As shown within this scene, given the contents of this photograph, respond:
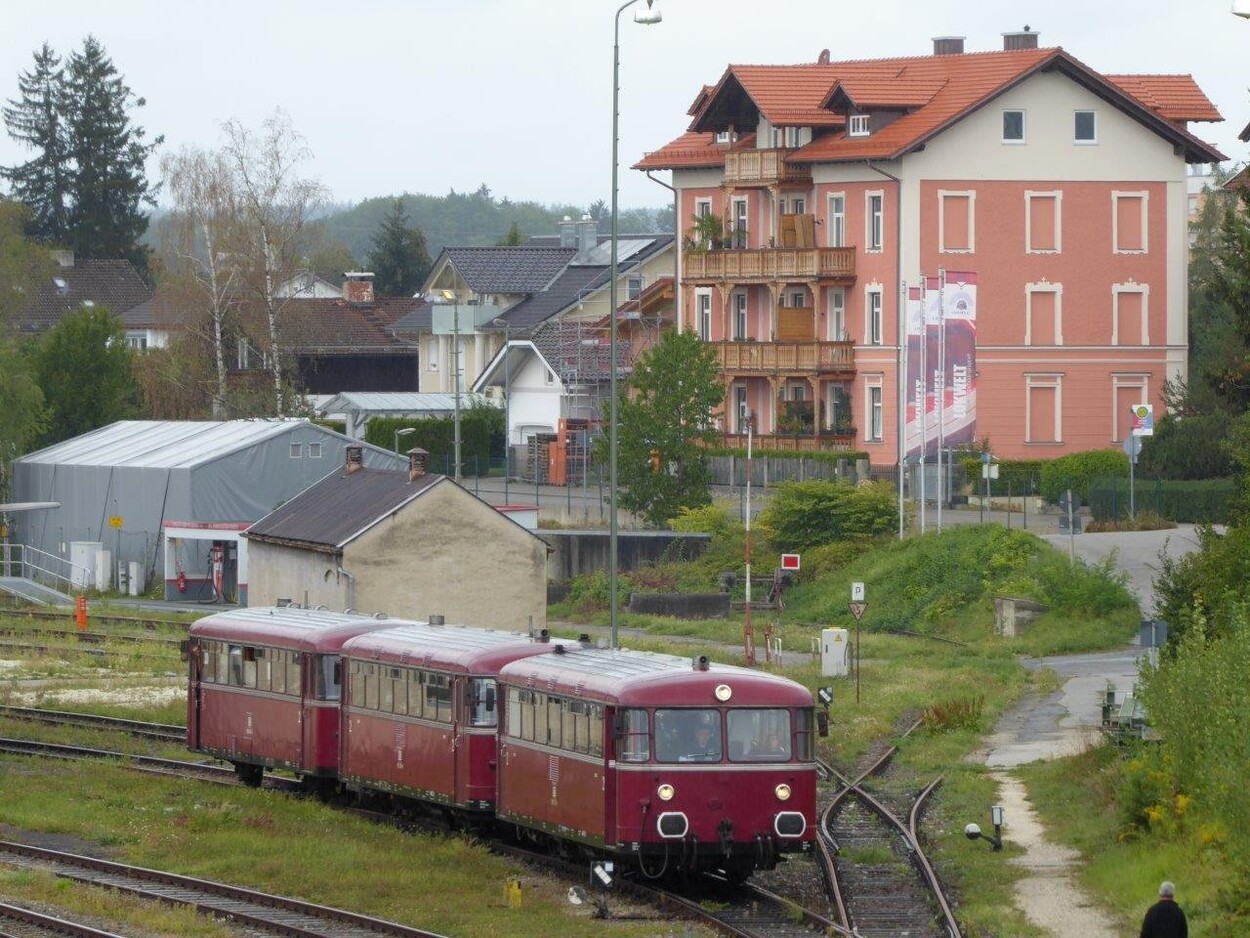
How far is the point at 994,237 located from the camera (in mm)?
70438

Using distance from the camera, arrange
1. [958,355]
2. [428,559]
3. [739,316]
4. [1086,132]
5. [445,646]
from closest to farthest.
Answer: [445,646] → [428,559] → [958,355] → [1086,132] → [739,316]

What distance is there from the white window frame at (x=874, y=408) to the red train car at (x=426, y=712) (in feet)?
143

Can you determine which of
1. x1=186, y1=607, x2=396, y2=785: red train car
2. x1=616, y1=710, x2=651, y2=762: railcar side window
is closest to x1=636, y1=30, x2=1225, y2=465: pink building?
x1=186, y1=607, x2=396, y2=785: red train car

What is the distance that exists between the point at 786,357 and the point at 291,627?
145ft

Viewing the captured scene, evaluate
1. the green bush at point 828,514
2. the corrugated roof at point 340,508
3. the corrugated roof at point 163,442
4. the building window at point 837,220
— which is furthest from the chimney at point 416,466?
the building window at point 837,220

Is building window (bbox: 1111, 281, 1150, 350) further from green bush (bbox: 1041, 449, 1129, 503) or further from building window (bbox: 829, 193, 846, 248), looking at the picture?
building window (bbox: 829, 193, 846, 248)

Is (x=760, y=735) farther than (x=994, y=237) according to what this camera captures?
No

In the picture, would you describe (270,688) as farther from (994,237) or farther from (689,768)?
(994,237)

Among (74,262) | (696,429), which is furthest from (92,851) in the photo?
(74,262)

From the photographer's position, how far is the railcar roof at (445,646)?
24953 mm

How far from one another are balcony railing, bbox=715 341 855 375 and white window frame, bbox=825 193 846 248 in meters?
3.51

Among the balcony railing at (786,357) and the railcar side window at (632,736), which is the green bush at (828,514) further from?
the railcar side window at (632,736)

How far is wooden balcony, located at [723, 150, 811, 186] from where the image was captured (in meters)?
73.6

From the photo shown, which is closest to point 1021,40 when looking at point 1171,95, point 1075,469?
point 1171,95
